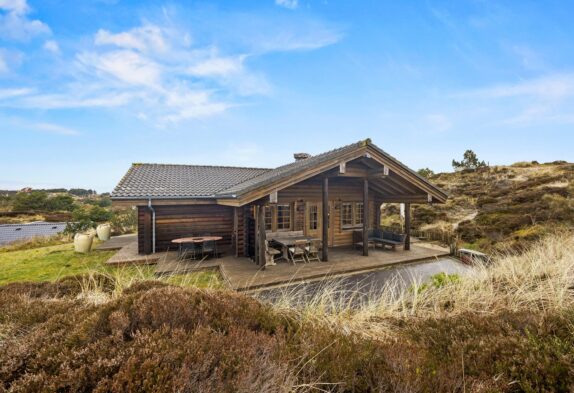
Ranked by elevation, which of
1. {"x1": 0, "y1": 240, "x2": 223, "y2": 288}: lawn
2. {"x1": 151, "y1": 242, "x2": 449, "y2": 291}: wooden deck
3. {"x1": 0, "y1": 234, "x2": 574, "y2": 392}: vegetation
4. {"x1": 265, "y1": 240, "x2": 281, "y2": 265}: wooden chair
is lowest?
{"x1": 0, "y1": 240, "x2": 223, "y2": 288}: lawn

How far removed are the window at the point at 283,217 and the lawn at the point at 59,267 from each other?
3.45 m

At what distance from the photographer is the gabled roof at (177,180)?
8.55m

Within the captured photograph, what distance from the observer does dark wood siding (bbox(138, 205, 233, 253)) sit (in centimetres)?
887

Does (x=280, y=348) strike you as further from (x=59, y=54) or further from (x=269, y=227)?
(x=59, y=54)

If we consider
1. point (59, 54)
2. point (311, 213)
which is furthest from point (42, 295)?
point (59, 54)

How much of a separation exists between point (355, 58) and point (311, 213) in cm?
1024

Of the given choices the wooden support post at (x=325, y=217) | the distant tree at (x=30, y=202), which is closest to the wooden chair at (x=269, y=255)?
the wooden support post at (x=325, y=217)

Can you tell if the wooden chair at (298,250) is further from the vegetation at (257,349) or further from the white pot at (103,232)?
the white pot at (103,232)

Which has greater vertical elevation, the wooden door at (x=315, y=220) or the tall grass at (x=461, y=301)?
the wooden door at (x=315, y=220)

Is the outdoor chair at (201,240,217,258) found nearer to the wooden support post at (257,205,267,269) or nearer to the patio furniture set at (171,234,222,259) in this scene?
the patio furniture set at (171,234,222,259)

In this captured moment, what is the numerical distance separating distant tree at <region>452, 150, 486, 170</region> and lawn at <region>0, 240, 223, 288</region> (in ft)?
101

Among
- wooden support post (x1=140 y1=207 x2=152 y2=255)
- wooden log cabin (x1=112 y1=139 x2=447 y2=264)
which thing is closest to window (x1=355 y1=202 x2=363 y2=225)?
wooden log cabin (x1=112 y1=139 x2=447 y2=264)

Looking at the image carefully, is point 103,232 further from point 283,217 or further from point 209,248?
point 283,217

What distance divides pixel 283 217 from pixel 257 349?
7839 mm
